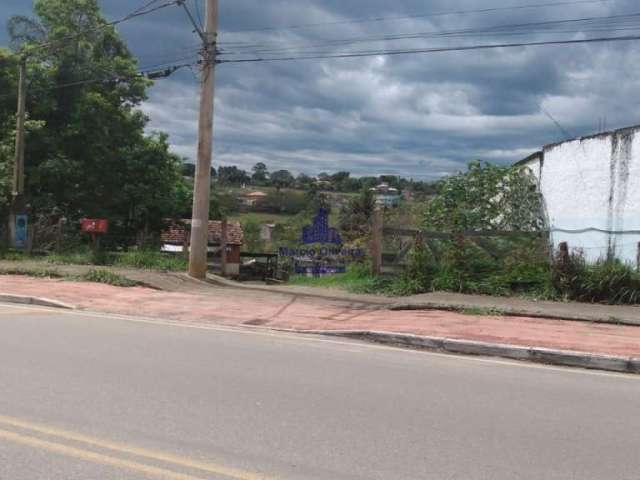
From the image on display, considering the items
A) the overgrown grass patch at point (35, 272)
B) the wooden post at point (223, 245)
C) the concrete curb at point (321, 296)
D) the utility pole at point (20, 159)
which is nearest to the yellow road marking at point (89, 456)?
the concrete curb at point (321, 296)

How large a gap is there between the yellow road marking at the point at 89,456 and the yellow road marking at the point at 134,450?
13 cm

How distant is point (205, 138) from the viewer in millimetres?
16500

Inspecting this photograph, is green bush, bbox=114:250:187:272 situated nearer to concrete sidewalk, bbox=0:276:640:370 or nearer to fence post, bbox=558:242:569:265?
concrete sidewalk, bbox=0:276:640:370

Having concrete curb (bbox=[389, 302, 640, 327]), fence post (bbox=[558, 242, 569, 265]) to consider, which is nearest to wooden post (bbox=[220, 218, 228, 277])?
concrete curb (bbox=[389, 302, 640, 327])

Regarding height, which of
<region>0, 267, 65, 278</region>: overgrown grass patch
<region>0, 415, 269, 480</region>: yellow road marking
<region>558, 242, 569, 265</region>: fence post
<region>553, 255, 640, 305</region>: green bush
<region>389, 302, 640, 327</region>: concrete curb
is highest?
<region>558, 242, 569, 265</region>: fence post

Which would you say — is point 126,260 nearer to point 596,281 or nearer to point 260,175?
point 596,281

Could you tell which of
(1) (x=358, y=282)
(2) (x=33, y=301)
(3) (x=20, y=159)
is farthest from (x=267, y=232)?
(2) (x=33, y=301)

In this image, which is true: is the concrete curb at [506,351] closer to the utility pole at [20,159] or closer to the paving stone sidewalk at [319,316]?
the paving stone sidewalk at [319,316]

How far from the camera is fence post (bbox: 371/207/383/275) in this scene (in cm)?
1453

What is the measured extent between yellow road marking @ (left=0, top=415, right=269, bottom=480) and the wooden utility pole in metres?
11.5

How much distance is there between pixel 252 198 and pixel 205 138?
4836 cm

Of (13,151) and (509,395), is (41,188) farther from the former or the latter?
(509,395)

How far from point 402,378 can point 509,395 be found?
1132 mm

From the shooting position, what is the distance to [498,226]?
703 inches
